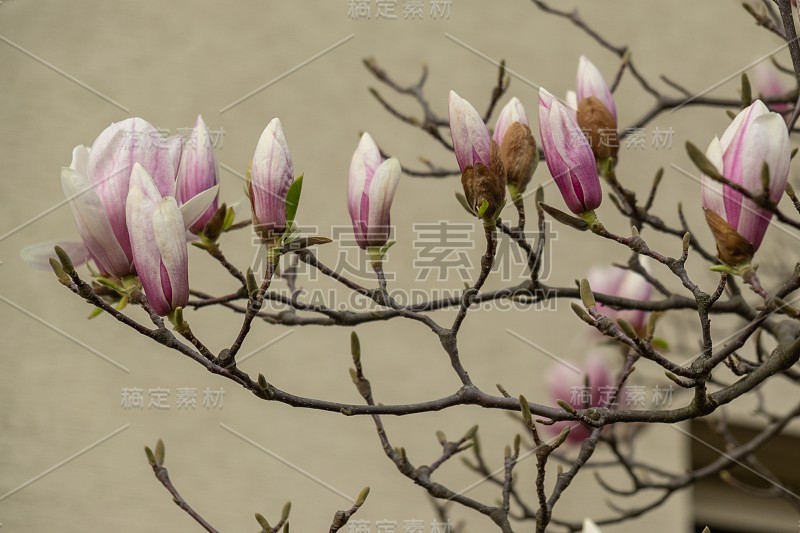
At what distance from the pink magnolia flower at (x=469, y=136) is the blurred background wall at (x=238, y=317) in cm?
100

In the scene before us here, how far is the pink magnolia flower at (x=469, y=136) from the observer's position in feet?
2.02

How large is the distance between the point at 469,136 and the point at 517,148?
76mm

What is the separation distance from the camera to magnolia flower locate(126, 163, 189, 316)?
1.94ft

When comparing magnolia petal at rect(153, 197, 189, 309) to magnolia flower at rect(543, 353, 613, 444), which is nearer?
magnolia petal at rect(153, 197, 189, 309)

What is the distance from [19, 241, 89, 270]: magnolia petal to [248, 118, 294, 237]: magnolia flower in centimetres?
15

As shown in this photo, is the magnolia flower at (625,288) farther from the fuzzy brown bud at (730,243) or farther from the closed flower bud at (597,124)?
the fuzzy brown bud at (730,243)

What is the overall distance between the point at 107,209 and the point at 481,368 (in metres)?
1.75

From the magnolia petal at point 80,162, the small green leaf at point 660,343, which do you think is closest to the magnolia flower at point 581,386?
the small green leaf at point 660,343

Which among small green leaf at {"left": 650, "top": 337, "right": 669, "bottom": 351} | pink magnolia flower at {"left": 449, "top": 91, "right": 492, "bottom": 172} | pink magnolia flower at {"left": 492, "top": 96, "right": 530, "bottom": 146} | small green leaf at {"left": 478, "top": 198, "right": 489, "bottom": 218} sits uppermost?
small green leaf at {"left": 650, "top": 337, "right": 669, "bottom": 351}

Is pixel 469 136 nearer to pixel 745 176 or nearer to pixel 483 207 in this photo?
pixel 483 207

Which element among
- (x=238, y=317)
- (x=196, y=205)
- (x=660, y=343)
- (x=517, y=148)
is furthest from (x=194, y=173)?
(x=238, y=317)

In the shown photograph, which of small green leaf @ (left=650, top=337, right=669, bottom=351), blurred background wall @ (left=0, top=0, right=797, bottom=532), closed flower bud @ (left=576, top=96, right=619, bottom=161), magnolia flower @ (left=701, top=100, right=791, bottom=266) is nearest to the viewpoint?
magnolia flower @ (left=701, top=100, right=791, bottom=266)

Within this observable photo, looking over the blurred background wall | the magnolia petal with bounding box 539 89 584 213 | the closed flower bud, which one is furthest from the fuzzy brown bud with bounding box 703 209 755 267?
the blurred background wall

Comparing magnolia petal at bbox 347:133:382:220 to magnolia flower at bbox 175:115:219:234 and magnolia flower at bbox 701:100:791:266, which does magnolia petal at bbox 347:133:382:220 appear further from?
magnolia flower at bbox 701:100:791:266
